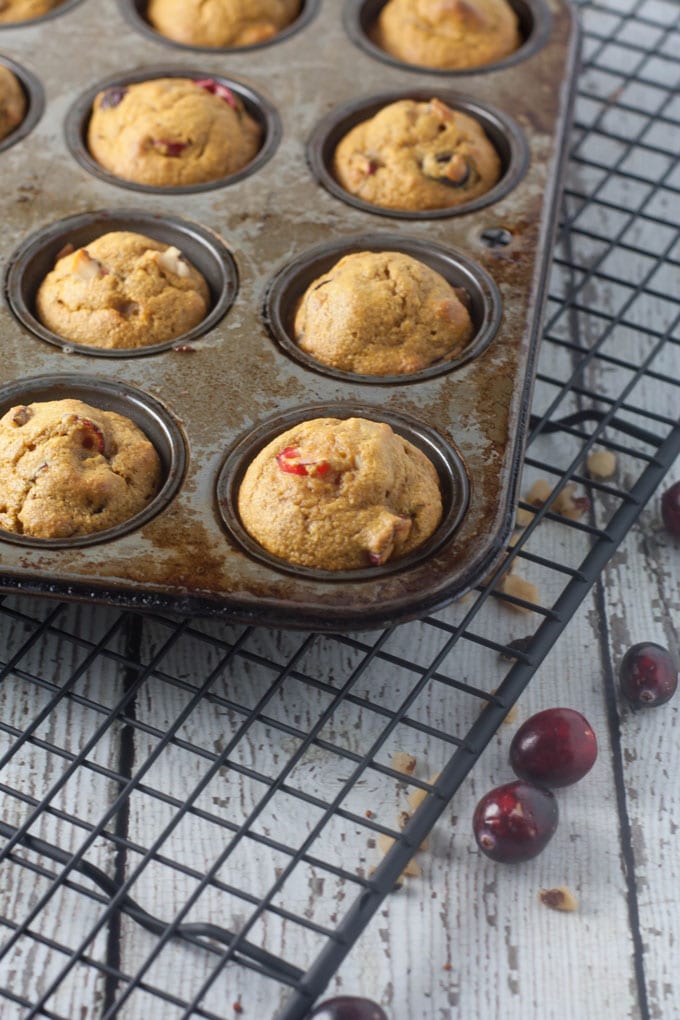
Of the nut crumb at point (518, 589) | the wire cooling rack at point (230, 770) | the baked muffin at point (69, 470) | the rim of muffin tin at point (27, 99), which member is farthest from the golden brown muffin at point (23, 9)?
the nut crumb at point (518, 589)

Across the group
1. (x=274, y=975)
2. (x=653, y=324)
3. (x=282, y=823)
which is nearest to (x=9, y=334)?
(x=282, y=823)

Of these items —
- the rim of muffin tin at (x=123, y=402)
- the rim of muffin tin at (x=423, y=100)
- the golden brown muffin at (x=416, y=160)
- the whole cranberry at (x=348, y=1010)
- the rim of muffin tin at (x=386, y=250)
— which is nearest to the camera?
the whole cranberry at (x=348, y=1010)

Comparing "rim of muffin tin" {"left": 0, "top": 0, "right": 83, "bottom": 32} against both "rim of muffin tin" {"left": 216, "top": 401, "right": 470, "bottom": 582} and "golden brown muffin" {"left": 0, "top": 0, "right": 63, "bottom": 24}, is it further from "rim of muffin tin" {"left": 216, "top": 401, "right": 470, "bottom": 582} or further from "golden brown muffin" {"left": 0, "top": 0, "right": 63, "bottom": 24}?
"rim of muffin tin" {"left": 216, "top": 401, "right": 470, "bottom": 582}

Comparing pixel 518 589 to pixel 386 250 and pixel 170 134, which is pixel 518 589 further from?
pixel 170 134

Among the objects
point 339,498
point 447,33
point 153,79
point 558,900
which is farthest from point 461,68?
point 558,900

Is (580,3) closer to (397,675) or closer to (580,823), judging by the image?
(397,675)

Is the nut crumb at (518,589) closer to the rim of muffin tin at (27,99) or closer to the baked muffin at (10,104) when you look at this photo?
the rim of muffin tin at (27,99)

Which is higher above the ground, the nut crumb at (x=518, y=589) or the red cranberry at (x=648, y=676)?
the nut crumb at (x=518, y=589)
